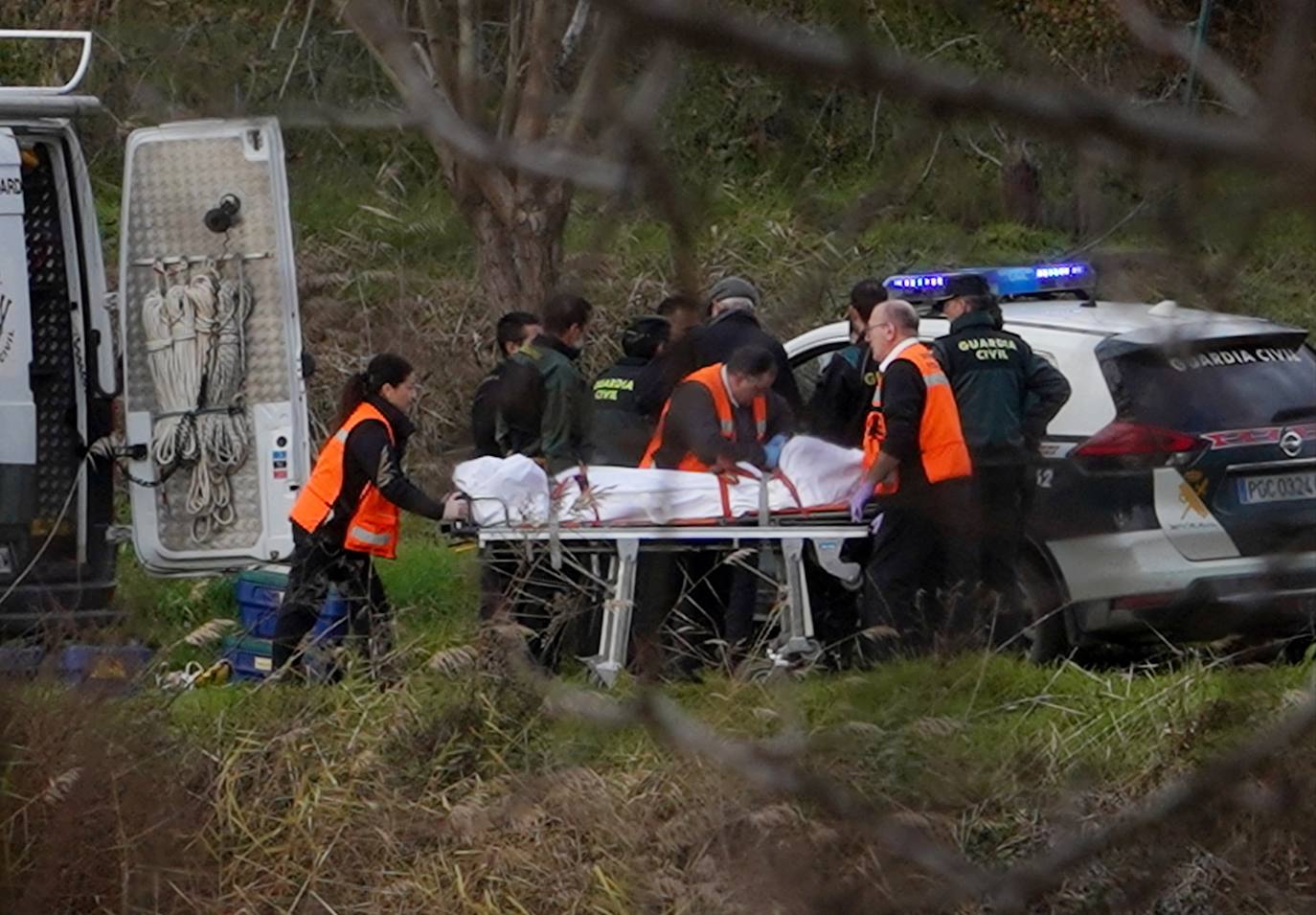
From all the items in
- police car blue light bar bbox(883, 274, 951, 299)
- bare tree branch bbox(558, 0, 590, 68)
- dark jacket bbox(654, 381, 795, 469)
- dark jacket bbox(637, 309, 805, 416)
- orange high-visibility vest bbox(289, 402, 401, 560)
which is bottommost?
orange high-visibility vest bbox(289, 402, 401, 560)

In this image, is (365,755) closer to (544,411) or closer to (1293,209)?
(544,411)

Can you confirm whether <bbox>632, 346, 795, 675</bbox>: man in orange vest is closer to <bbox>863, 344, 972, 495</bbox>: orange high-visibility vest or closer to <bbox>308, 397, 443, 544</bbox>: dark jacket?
<bbox>863, 344, 972, 495</bbox>: orange high-visibility vest

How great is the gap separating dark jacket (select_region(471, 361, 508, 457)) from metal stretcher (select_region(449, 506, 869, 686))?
380cm

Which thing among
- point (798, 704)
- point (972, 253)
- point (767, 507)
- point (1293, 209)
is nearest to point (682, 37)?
point (1293, 209)

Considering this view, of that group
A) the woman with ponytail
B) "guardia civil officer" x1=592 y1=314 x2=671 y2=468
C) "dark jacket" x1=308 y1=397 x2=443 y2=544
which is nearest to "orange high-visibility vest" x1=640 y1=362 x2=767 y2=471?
"guardia civil officer" x1=592 y1=314 x2=671 y2=468

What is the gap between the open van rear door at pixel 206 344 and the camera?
8.70 metres

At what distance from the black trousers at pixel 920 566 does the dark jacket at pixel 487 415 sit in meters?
0.60

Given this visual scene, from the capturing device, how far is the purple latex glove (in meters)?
7.15

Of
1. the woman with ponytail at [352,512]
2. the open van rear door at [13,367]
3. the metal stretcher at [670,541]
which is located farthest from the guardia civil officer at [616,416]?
the open van rear door at [13,367]

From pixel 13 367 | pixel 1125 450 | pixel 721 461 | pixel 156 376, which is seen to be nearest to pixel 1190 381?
pixel 721 461

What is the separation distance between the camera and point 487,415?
2.86m

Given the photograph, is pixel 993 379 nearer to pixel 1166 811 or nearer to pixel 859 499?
pixel 859 499

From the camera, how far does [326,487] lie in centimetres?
805

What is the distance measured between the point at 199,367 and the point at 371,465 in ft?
4.02
